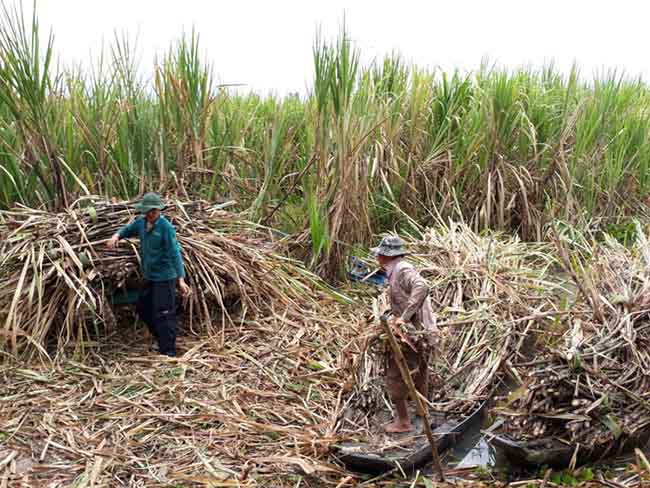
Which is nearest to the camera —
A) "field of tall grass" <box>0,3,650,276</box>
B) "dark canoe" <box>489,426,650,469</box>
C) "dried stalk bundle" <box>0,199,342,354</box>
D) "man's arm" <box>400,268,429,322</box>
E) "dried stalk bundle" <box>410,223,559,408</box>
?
"dark canoe" <box>489,426,650,469</box>

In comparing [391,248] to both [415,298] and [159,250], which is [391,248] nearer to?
[415,298]

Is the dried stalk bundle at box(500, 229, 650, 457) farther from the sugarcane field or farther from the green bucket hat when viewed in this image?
the green bucket hat

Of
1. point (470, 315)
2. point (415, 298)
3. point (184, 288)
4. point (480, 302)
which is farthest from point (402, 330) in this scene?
point (184, 288)

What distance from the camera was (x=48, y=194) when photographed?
5.66m

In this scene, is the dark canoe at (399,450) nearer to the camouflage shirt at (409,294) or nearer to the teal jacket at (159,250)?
the camouflage shirt at (409,294)

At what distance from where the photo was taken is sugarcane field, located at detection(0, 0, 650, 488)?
368cm

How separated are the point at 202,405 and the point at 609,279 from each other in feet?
8.10

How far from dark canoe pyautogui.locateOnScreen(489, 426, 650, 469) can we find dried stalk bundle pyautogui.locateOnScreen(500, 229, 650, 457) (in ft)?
0.04

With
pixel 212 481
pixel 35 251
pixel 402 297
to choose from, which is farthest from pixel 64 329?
pixel 402 297

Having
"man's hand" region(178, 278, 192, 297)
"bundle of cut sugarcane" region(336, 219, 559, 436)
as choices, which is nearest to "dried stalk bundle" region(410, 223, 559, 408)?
"bundle of cut sugarcane" region(336, 219, 559, 436)

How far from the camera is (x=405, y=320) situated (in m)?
3.77

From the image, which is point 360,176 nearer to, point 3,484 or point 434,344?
point 434,344

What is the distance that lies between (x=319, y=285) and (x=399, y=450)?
8.06ft

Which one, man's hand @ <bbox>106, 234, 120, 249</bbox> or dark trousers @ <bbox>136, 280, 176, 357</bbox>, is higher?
man's hand @ <bbox>106, 234, 120, 249</bbox>
